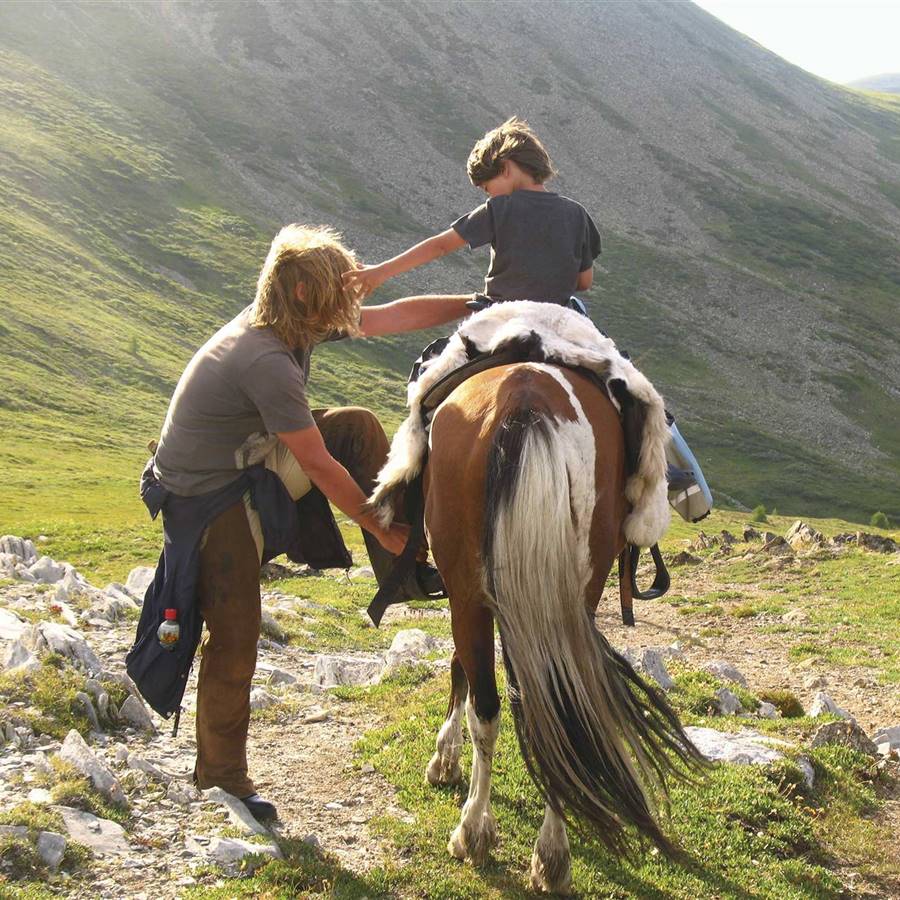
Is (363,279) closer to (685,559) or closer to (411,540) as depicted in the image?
(411,540)

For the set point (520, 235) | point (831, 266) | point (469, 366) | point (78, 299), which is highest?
point (831, 266)

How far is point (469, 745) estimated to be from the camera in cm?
713

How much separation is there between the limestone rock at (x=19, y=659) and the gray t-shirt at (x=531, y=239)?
13.7 ft

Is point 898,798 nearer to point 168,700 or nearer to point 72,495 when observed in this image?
point 168,700

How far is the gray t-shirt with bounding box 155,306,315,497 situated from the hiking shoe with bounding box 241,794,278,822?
6.00 ft

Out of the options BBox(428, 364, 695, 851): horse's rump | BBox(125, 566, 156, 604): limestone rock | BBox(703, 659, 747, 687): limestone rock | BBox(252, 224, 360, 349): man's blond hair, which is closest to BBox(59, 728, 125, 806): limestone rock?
BBox(428, 364, 695, 851): horse's rump

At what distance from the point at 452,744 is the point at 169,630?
2052 millimetres

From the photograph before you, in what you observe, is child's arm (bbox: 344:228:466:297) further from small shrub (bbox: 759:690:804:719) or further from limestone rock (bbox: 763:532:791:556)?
limestone rock (bbox: 763:532:791:556)

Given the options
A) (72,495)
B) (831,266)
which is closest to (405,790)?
(72,495)

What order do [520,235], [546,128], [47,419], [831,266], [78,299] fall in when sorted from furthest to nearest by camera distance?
[546,128] < [831,266] < [78,299] < [47,419] < [520,235]

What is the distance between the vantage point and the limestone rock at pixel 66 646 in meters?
7.40

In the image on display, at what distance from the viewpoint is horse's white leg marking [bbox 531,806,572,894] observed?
5.07m

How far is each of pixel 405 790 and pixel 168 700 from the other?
1.69m

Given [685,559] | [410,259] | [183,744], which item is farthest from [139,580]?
[685,559]
